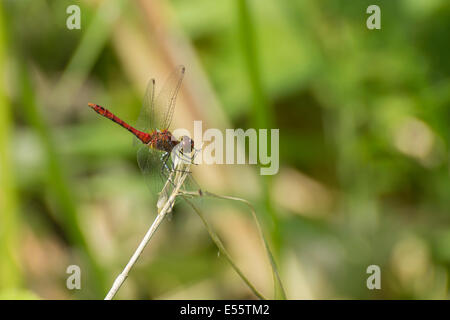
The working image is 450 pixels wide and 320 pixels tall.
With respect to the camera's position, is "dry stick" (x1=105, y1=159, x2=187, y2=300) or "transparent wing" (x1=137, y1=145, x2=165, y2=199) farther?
"transparent wing" (x1=137, y1=145, x2=165, y2=199)

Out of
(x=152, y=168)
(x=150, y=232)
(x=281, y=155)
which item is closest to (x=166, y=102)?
(x=152, y=168)

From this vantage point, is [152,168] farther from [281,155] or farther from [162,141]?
[281,155]

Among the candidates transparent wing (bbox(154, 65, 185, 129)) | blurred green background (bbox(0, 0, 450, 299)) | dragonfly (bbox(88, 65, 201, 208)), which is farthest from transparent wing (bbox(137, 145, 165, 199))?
blurred green background (bbox(0, 0, 450, 299))

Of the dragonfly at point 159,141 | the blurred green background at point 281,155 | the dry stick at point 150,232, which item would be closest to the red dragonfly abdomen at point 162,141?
the dragonfly at point 159,141

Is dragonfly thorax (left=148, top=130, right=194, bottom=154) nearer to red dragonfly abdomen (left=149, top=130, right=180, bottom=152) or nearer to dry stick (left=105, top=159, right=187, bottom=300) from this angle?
red dragonfly abdomen (left=149, top=130, right=180, bottom=152)

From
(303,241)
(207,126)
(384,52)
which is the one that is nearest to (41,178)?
(207,126)

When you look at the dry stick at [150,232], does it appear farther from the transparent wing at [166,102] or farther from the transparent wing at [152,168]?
the transparent wing at [166,102]
